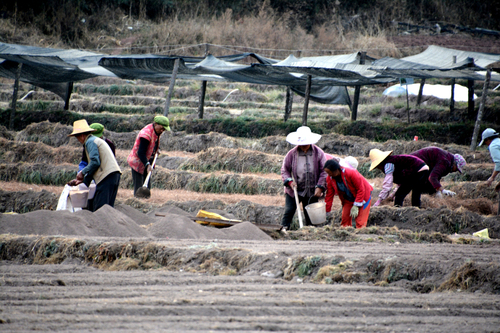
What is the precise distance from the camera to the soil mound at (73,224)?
220 inches

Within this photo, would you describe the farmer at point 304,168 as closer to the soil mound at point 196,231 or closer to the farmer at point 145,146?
the soil mound at point 196,231

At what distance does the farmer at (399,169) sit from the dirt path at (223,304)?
2.60 metres

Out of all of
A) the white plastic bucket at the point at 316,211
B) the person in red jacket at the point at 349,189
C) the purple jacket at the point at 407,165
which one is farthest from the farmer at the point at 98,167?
the purple jacket at the point at 407,165

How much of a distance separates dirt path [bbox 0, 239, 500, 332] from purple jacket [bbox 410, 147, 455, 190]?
3.51 metres

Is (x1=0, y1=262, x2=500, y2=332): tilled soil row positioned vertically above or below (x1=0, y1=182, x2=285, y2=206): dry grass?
above

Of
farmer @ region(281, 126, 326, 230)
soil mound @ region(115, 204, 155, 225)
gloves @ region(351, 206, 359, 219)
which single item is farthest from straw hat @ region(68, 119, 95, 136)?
gloves @ region(351, 206, 359, 219)

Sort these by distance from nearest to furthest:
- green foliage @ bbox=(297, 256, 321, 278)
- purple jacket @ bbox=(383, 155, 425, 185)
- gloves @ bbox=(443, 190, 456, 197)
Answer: green foliage @ bbox=(297, 256, 321, 278), purple jacket @ bbox=(383, 155, 425, 185), gloves @ bbox=(443, 190, 456, 197)

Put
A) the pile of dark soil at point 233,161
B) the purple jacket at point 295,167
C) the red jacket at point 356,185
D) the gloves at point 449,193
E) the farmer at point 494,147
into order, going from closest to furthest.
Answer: the red jacket at point 356,185 < the purple jacket at point 295,167 < the farmer at point 494,147 < the gloves at point 449,193 < the pile of dark soil at point 233,161

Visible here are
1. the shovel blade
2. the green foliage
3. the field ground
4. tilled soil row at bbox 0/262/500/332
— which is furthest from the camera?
the shovel blade

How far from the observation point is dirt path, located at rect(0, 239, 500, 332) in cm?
297

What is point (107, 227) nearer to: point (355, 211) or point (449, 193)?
point (355, 211)

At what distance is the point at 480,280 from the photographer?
3.85 meters

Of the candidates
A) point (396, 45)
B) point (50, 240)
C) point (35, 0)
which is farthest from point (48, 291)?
point (35, 0)

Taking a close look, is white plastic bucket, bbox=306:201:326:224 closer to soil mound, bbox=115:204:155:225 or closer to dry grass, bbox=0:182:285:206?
soil mound, bbox=115:204:155:225
